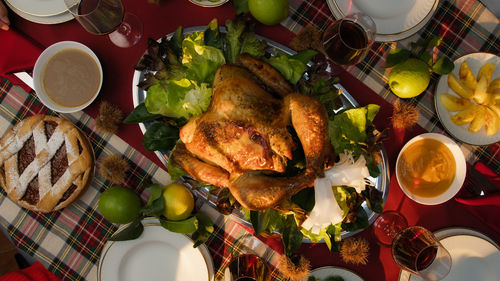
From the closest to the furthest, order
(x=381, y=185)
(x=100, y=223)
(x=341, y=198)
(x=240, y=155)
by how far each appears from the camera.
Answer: (x=240, y=155)
(x=341, y=198)
(x=381, y=185)
(x=100, y=223)

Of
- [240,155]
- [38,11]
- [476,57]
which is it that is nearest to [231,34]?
[240,155]

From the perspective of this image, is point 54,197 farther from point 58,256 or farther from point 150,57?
point 150,57

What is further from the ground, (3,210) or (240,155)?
(240,155)

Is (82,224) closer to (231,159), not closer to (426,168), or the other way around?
(231,159)

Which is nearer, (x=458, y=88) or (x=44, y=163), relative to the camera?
(x=458, y=88)

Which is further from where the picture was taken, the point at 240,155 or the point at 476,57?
the point at 476,57

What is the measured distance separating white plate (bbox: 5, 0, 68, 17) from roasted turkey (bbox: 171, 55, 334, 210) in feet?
2.75

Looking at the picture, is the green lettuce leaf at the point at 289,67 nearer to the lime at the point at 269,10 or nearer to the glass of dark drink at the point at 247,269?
the lime at the point at 269,10

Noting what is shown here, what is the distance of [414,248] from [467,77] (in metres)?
0.72

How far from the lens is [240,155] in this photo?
3.71 feet

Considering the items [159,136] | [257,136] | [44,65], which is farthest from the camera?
[44,65]

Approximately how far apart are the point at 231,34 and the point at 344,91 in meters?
0.50

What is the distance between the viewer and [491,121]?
137 centimetres

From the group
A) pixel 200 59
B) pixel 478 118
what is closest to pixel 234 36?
pixel 200 59
